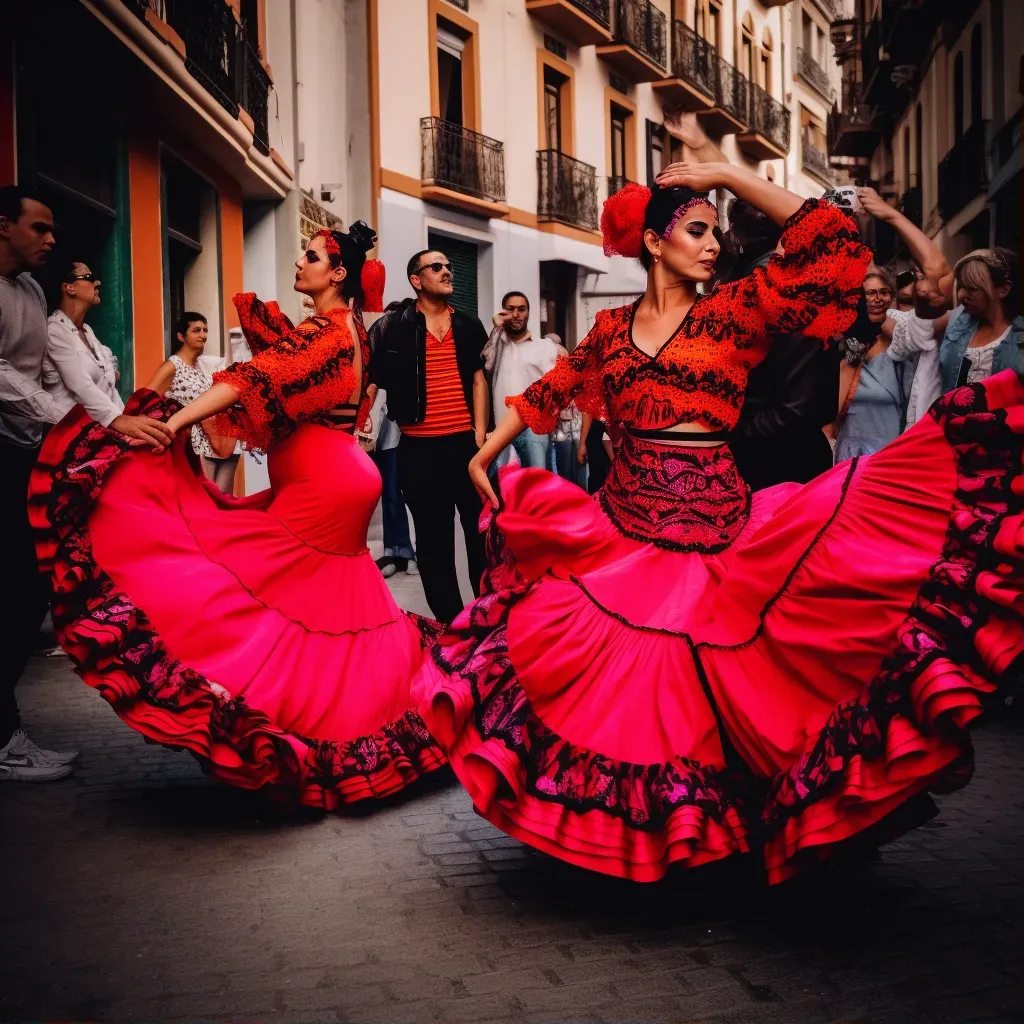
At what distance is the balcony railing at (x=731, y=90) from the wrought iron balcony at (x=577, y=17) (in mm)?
6429

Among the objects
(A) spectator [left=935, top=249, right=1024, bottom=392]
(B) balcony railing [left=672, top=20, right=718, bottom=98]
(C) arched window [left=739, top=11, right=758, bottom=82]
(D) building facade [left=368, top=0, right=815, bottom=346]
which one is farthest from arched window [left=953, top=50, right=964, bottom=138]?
(A) spectator [left=935, top=249, right=1024, bottom=392]

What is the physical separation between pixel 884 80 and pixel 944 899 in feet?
106

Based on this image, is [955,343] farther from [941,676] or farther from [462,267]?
[462,267]

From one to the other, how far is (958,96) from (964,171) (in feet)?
9.55

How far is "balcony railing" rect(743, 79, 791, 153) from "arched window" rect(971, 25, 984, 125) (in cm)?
1273

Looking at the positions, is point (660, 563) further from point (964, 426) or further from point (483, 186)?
point (483, 186)

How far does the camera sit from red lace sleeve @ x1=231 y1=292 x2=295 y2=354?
17.5 ft

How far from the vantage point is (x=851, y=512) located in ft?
12.0

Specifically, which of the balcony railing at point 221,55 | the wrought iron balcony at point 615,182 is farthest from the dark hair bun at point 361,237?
the wrought iron balcony at point 615,182

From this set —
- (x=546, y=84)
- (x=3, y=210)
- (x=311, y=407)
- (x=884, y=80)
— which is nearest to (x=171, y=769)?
(x=311, y=407)

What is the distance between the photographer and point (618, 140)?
30641 millimetres

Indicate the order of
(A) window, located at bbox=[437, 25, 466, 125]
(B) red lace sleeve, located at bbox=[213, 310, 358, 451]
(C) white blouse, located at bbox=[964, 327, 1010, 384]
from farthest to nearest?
(A) window, located at bbox=[437, 25, 466, 125]
(C) white blouse, located at bbox=[964, 327, 1010, 384]
(B) red lace sleeve, located at bbox=[213, 310, 358, 451]

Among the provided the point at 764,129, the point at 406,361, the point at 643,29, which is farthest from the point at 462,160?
the point at 764,129

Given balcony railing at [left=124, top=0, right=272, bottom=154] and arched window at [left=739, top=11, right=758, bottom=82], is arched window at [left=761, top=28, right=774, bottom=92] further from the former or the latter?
balcony railing at [left=124, top=0, right=272, bottom=154]
